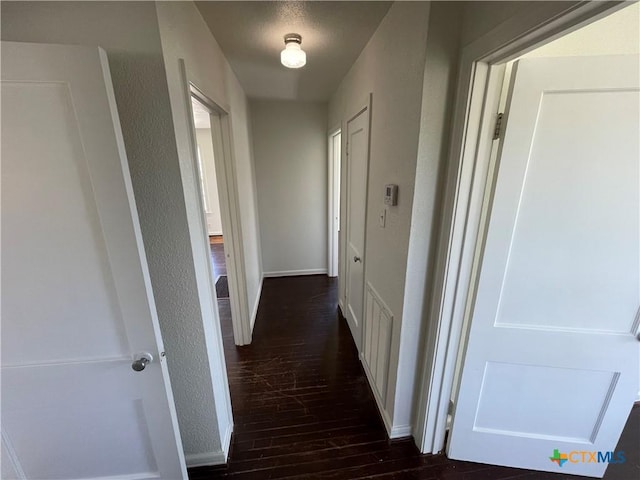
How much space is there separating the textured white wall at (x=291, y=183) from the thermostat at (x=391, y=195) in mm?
2239

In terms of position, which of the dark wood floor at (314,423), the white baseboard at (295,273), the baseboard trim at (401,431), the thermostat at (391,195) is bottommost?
the dark wood floor at (314,423)

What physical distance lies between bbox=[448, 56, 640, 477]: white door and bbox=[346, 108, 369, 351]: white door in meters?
0.92

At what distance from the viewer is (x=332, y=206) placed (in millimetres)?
3582

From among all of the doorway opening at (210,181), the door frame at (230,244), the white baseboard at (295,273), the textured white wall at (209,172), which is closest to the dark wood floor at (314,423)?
the door frame at (230,244)

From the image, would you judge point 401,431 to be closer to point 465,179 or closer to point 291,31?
point 465,179

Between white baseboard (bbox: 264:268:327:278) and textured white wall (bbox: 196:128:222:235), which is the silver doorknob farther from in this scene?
textured white wall (bbox: 196:128:222:235)

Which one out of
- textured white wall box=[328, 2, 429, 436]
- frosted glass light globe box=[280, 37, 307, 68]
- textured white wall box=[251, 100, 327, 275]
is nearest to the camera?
textured white wall box=[328, 2, 429, 436]

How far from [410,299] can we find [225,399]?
1234 millimetres

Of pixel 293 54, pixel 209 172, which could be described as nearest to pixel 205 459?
pixel 293 54

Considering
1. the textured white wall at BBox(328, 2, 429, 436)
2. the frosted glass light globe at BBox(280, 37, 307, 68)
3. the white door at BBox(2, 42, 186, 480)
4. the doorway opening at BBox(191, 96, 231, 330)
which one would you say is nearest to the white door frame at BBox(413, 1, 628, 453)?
the textured white wall at BBox(328, 2, 429, 436)

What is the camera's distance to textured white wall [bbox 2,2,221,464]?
0.85 metres

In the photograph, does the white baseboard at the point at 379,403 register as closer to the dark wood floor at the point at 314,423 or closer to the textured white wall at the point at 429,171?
the dark wood floor at the point at 314,423

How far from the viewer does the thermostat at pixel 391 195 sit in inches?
51.8

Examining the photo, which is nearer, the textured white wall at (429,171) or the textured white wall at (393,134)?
the textured white wall at (429,171)
